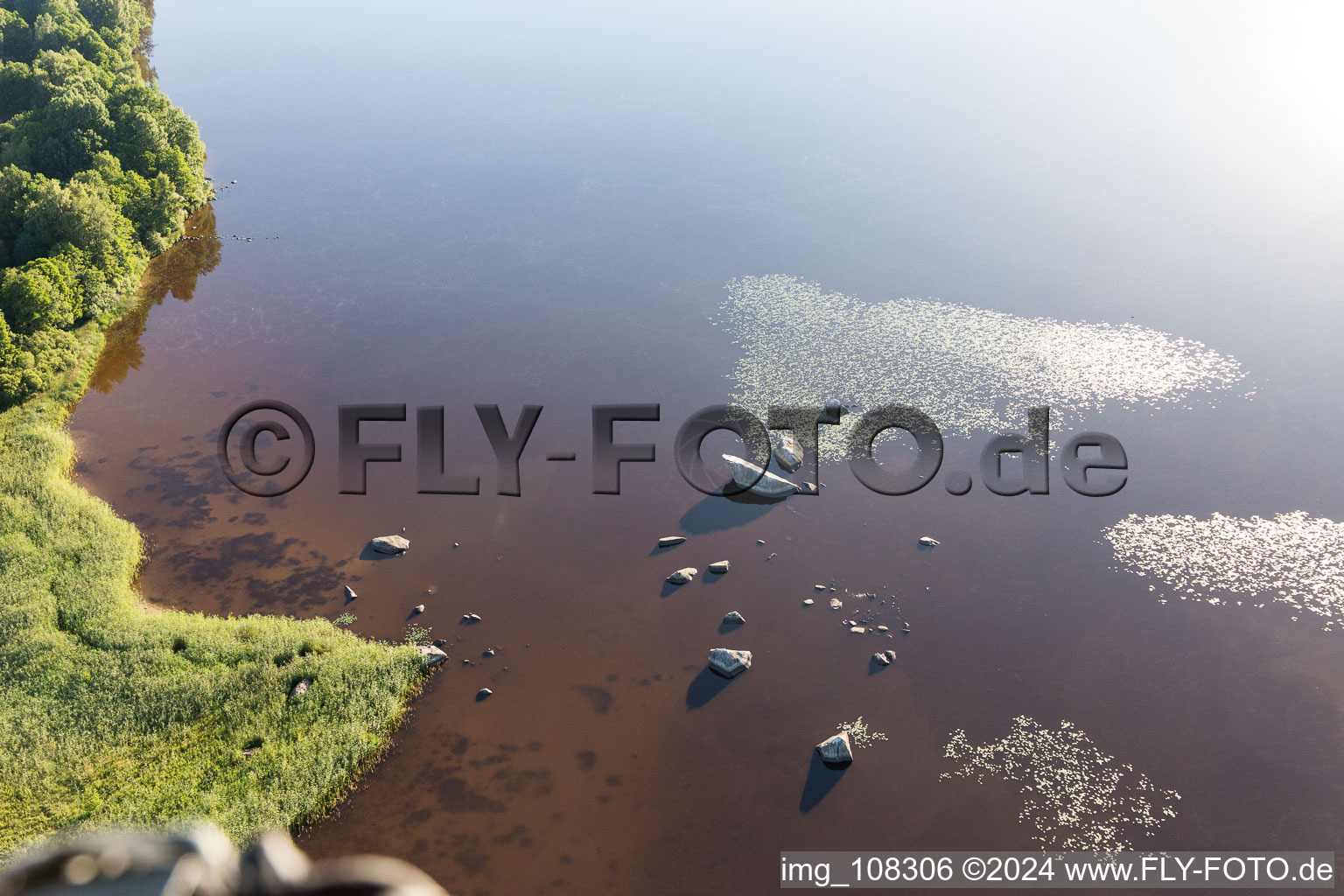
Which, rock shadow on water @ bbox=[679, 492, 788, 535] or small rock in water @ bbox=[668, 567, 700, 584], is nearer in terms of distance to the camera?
small rock in water @ bbox=[668, 567, 700, 584]

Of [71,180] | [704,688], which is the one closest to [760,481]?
[704,688]

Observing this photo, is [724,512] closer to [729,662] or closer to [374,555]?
[729,662]

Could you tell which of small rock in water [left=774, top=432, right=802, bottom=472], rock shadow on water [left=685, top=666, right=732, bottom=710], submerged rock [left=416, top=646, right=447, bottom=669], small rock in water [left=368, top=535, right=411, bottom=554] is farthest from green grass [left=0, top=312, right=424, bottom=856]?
small rock in water [left=774, top=432, right=802, bottom=472]

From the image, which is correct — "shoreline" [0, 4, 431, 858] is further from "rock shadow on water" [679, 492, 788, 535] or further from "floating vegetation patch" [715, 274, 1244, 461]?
"floating vegetation patch" [715, 274, 1244, 461]

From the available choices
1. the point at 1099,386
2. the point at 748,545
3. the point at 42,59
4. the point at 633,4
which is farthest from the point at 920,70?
the point at 42,59

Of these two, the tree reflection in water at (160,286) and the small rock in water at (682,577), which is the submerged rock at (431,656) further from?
the tree reflection in water at (160,286)

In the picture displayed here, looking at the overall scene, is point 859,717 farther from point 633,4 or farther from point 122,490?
point 633,4

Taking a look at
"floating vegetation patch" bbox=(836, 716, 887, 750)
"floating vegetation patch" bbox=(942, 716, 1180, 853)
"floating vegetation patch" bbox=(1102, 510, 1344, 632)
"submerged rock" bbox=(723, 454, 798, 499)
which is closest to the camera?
"floating vegetation patch" bbox=(942, 716, 1180, 853)
